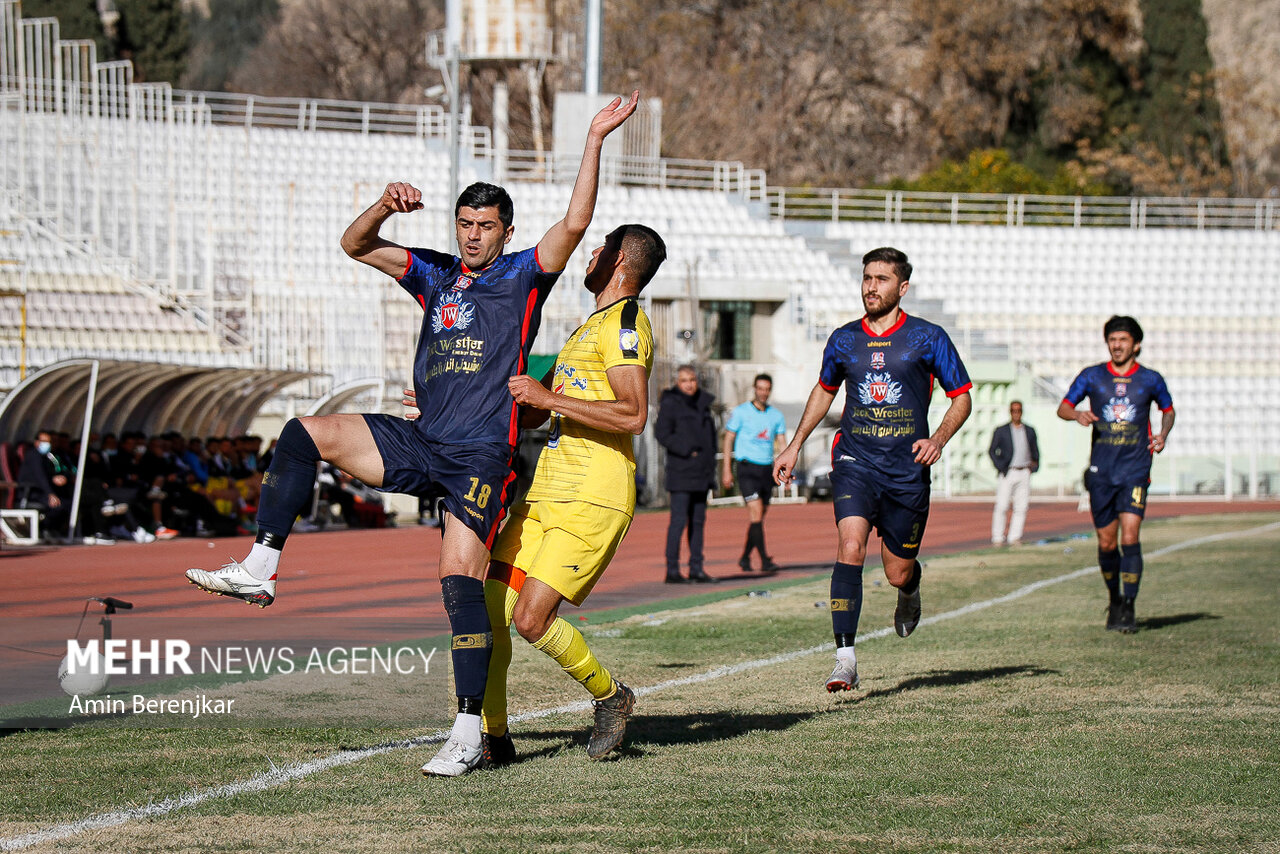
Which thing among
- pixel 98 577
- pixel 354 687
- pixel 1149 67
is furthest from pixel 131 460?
pixel 1149 67

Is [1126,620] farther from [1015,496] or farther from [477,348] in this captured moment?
[1015,496]

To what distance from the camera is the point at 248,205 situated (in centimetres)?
3566

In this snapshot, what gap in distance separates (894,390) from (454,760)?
11.4ft

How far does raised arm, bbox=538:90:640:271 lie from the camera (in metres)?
5.59

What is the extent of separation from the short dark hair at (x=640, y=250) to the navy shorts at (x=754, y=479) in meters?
9.78

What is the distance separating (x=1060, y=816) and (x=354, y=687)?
3.81m

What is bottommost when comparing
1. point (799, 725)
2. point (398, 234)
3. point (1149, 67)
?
point (799, 725)

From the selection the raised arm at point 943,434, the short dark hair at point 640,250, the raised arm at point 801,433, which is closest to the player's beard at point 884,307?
the raised arm at point 801,433

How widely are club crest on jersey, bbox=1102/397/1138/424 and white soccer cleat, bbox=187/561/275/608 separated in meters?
7.38

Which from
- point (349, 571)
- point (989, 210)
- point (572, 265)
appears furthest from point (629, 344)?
point (989, 210)

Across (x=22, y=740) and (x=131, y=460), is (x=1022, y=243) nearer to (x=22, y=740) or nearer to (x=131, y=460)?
(x=131, y=460)

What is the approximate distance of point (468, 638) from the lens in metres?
5.57

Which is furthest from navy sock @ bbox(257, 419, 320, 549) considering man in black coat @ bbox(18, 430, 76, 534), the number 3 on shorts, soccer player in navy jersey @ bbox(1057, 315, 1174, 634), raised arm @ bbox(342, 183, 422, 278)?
man in black coat @ bbox(18, 430, 76, 534)

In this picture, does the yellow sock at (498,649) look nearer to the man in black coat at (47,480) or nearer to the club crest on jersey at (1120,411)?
the club crest on jersey at (1120,411)
